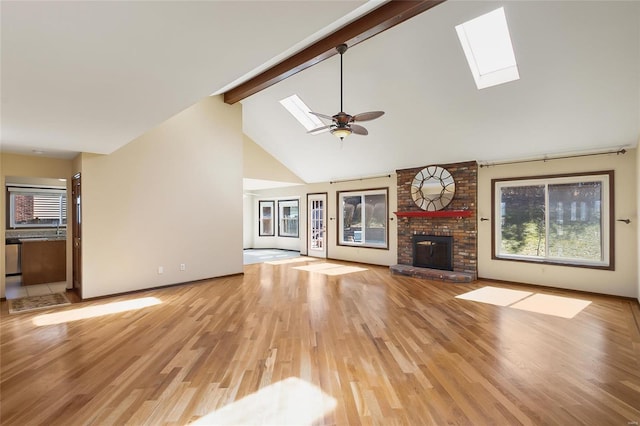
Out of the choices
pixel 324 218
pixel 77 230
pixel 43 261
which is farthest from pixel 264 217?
pixel 77 230

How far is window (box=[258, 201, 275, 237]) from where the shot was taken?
11.6m

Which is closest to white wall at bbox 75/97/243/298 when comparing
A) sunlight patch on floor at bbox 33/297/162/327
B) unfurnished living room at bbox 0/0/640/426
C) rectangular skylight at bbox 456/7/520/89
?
unfurnished living room at bbox 0/0/640/426

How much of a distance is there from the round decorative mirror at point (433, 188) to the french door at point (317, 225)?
10.1 ft

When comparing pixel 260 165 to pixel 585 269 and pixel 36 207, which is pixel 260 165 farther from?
pixel 585 269

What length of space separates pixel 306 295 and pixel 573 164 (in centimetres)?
525

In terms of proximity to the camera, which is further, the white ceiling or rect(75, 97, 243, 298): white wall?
rect(75, 97, 243, 298): white wall

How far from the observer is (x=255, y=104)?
670cm

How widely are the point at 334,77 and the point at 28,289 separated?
6.69 meters

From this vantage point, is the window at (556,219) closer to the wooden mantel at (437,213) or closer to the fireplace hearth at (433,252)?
the wooden mantel at (437,213)

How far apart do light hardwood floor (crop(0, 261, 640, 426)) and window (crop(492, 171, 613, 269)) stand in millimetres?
999

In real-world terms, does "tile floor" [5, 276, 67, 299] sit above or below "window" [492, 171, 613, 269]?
below

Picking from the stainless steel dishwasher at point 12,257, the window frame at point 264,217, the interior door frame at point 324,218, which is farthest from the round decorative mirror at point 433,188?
the stainless steel dishwasher at point 12,257

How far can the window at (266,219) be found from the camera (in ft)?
38.0

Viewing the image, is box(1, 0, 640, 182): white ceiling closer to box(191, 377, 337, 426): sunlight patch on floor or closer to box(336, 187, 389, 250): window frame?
box(336, 187, 389, 250): window frame
